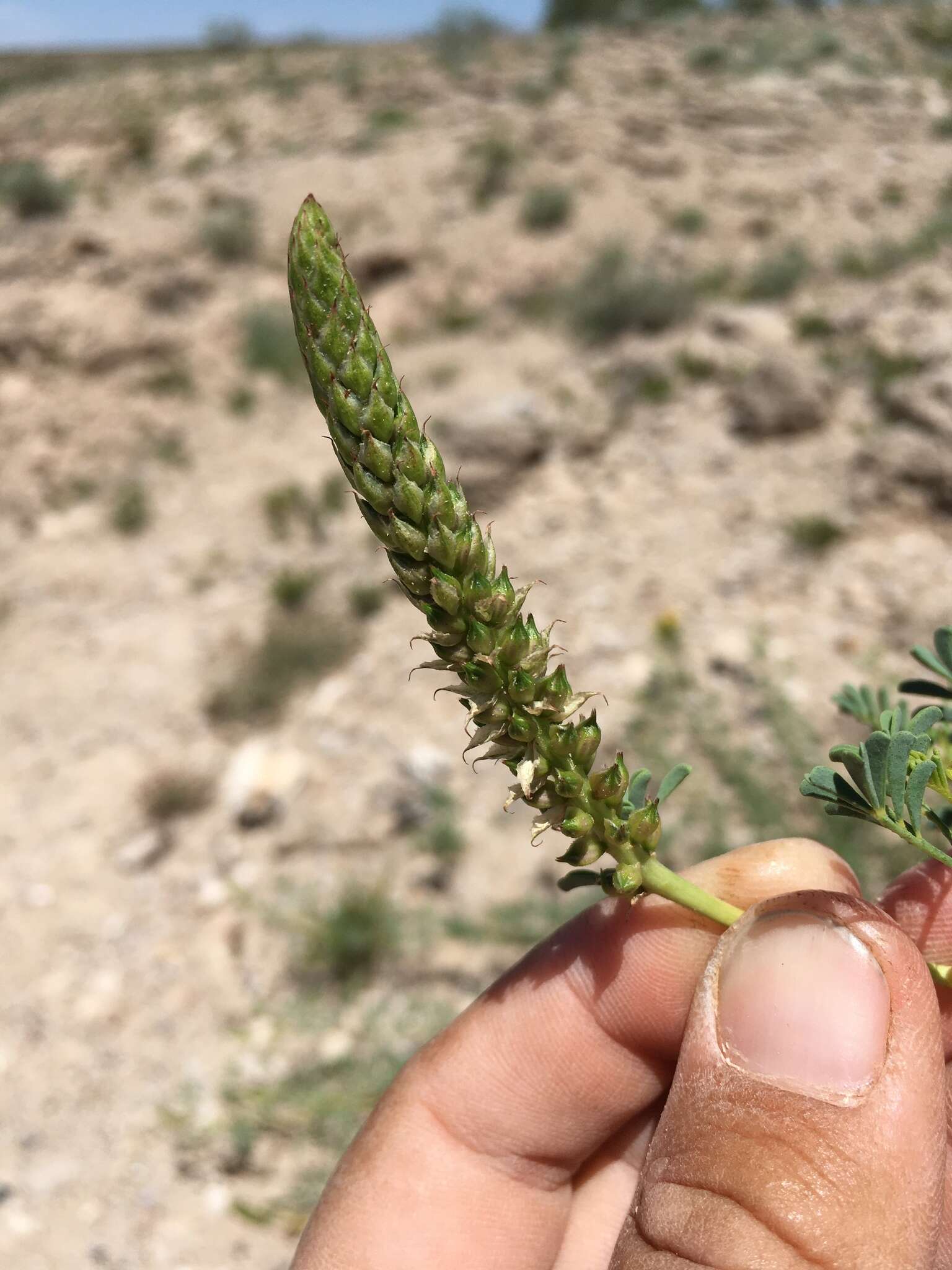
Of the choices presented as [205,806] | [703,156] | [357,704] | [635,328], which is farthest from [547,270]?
[205,806]

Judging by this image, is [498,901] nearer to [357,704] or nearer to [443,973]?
[443,973]

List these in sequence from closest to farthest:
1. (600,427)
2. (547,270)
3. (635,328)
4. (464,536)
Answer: (464,536) → (600,427) → (635,328) → (547,270)

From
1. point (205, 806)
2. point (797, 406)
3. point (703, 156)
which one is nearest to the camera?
point (205, 806)

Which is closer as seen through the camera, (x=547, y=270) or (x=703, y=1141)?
(x=703, y=1141)

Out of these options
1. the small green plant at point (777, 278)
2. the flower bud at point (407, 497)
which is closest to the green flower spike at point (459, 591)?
the flower bud at point (407, 497)

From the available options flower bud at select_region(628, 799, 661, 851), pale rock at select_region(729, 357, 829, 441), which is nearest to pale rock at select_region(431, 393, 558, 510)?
pale rock at select_region(729, 357, 829, 441)

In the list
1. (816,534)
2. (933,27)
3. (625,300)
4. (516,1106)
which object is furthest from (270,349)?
(933,27)

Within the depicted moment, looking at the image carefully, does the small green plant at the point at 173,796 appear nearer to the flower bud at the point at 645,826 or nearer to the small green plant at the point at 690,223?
the flower bud at the point at 645,826
